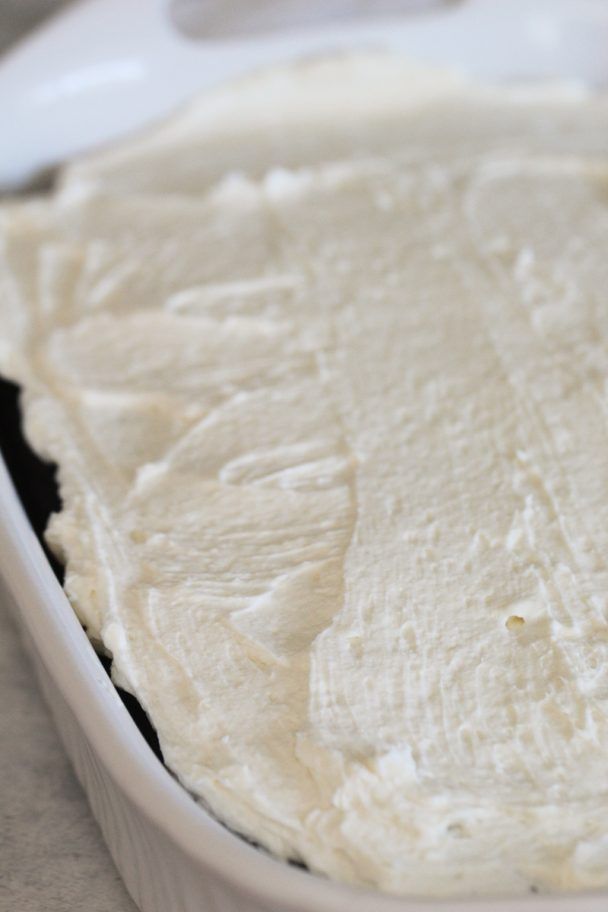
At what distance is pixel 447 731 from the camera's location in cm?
67

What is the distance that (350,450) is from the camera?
2.84 feet

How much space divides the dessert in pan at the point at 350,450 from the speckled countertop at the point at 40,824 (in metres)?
0.18

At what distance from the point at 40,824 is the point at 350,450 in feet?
1.19

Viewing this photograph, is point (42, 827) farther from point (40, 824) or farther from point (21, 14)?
point (21, 14)

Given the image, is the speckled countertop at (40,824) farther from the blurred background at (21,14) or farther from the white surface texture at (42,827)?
the blurred background at (21,14)

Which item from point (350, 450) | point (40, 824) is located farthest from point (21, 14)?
point (40, 824)

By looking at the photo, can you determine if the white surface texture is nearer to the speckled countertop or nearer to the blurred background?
the speckled countertop

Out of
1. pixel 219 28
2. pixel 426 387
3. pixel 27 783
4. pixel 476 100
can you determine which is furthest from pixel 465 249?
pixel 27 783

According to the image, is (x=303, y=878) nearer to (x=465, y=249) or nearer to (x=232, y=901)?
(x=232, y=901)

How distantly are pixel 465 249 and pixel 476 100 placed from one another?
1.18 feet

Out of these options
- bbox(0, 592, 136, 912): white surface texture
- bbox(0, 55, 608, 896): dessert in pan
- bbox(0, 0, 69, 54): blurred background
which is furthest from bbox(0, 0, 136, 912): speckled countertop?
bbox(0, 0, 69, 54): blurred background

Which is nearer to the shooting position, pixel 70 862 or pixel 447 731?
pixel 447 731

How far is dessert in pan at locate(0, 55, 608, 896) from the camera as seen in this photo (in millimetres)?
641

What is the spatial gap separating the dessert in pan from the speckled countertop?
18cm
